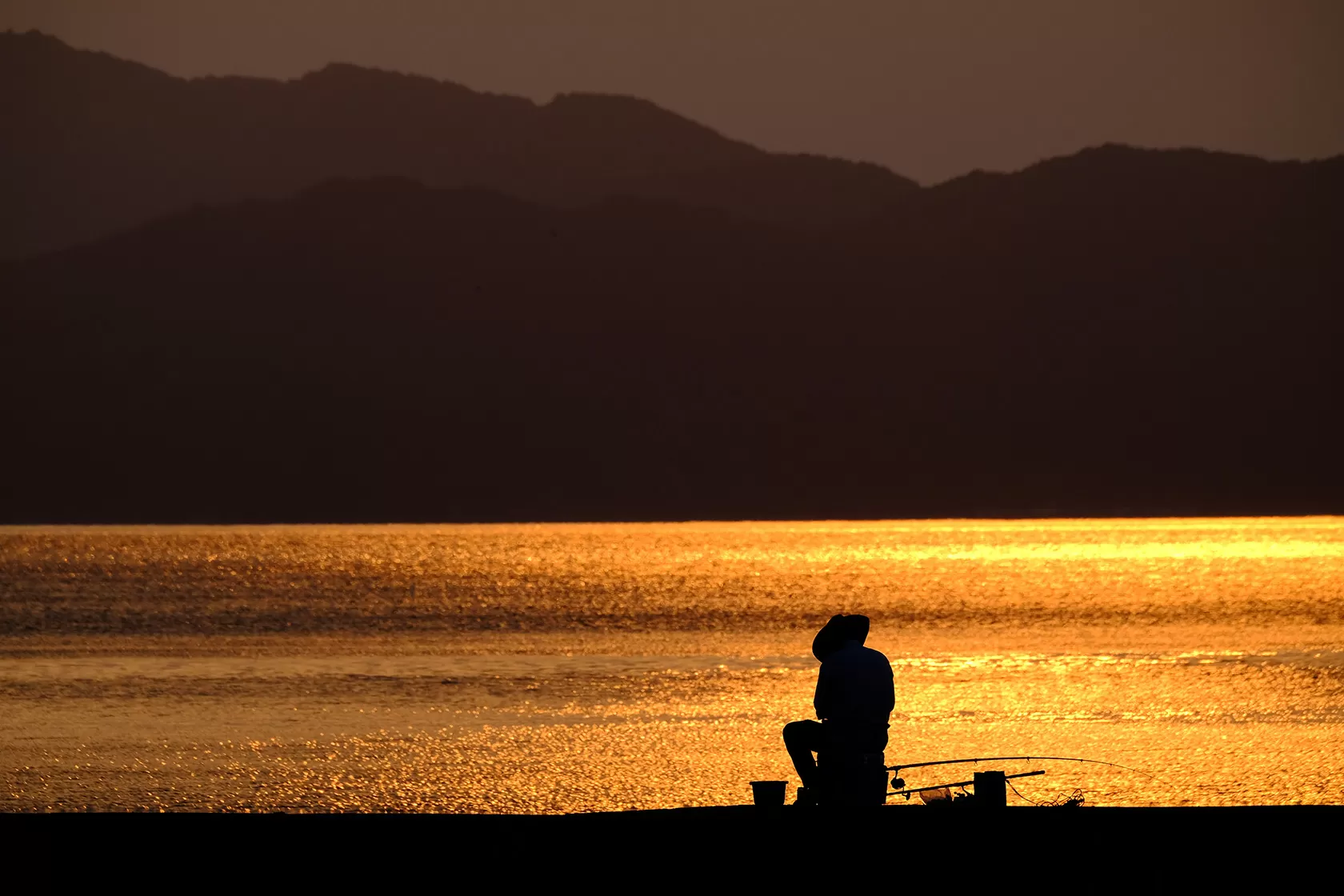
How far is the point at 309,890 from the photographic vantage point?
12844mm

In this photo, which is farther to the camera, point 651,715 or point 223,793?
point 651,715

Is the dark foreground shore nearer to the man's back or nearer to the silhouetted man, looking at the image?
the silhouetted man

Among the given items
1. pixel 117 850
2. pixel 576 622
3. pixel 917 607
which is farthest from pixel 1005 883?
pixel 917 607

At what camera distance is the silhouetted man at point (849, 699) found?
13750mm

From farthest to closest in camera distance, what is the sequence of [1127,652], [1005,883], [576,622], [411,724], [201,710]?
[576,622]
[1127,652]
[201,710]
[411,724]
[1005,883]

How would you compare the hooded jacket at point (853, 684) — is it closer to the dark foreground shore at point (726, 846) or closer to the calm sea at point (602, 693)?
the dark foreground shore at point (726, 846)

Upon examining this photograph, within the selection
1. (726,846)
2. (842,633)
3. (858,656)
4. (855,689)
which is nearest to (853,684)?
(855,689)

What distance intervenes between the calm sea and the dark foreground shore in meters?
12.7

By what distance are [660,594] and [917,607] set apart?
1995 cm

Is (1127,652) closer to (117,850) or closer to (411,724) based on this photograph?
(411,724)

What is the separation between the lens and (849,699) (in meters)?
13.8

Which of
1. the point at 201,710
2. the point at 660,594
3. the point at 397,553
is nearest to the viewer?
the point at 201,710

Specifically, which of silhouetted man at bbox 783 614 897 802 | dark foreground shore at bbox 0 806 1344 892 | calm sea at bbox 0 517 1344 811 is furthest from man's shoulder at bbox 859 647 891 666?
calm sea at bbox 0 517 1344 811

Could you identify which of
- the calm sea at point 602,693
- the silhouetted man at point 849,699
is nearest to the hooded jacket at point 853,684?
the silhouetted man at point 849,699
